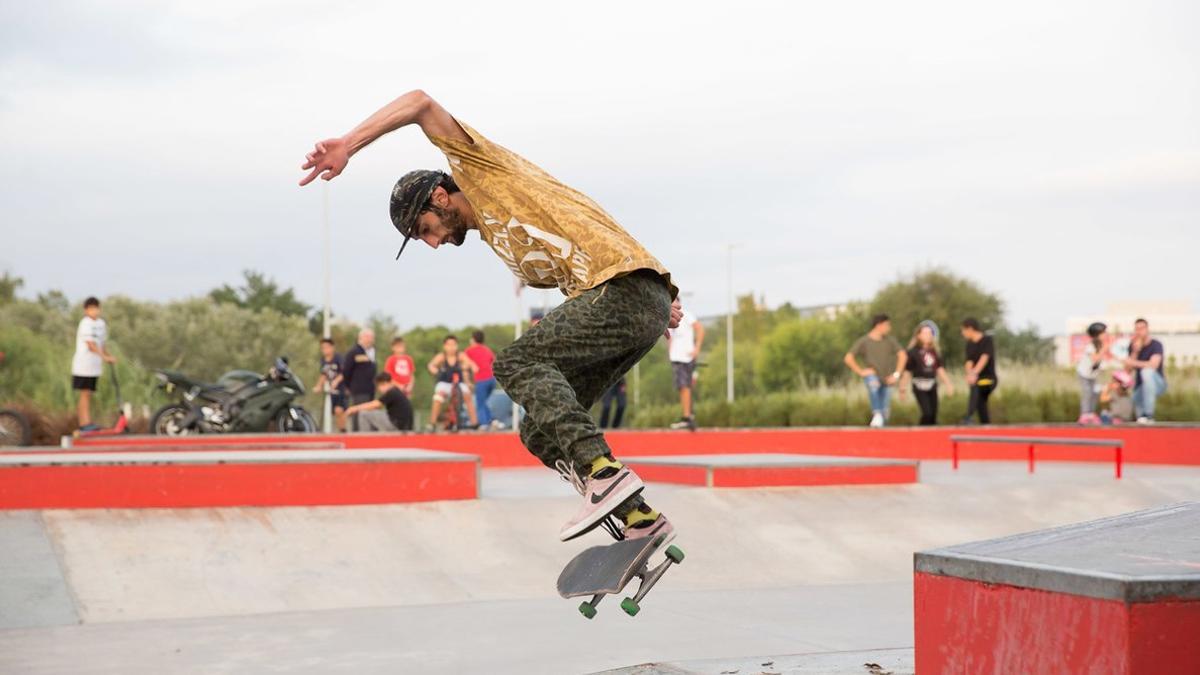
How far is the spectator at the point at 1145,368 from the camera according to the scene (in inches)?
598

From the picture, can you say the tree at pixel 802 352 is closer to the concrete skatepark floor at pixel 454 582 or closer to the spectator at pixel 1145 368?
the spectator at pixel 1145 368

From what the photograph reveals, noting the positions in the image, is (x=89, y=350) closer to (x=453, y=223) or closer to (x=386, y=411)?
(x=386, y=411)

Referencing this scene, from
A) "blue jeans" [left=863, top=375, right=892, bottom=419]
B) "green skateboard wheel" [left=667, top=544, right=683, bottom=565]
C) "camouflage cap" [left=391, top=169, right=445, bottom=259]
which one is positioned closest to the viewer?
"green skateboard wheel" [left=667, top=544, right=683, bottom=565]

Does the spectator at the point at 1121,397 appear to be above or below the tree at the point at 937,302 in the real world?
below

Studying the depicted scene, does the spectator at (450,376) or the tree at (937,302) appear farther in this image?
the tree at (937,302)

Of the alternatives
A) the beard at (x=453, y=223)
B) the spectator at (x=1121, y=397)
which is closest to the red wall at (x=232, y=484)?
the beard at (x=453, y=223)

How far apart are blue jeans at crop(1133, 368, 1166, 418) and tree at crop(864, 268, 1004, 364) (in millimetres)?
26344

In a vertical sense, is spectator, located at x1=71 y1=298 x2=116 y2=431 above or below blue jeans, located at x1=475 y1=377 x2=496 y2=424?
above

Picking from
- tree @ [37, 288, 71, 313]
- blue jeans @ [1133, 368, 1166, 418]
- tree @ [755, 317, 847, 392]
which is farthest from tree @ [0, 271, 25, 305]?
blue jeans @ [1133, 368, 1166, 418]

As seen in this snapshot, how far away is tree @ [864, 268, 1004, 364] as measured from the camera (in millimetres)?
42594

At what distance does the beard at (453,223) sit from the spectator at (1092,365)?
12.4 metres

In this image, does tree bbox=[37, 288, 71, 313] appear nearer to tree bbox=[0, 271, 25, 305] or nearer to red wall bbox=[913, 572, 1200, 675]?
tree bbox=[0, 271, 25, 305]

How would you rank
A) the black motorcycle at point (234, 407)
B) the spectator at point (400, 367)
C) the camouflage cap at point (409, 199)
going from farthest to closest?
1. the spectator at point (400, 367)
2. the black motorcycle at point (234, 407)
3. the camouflage cap at point (409, 199)

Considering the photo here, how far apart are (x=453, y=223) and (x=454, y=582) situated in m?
3.52
